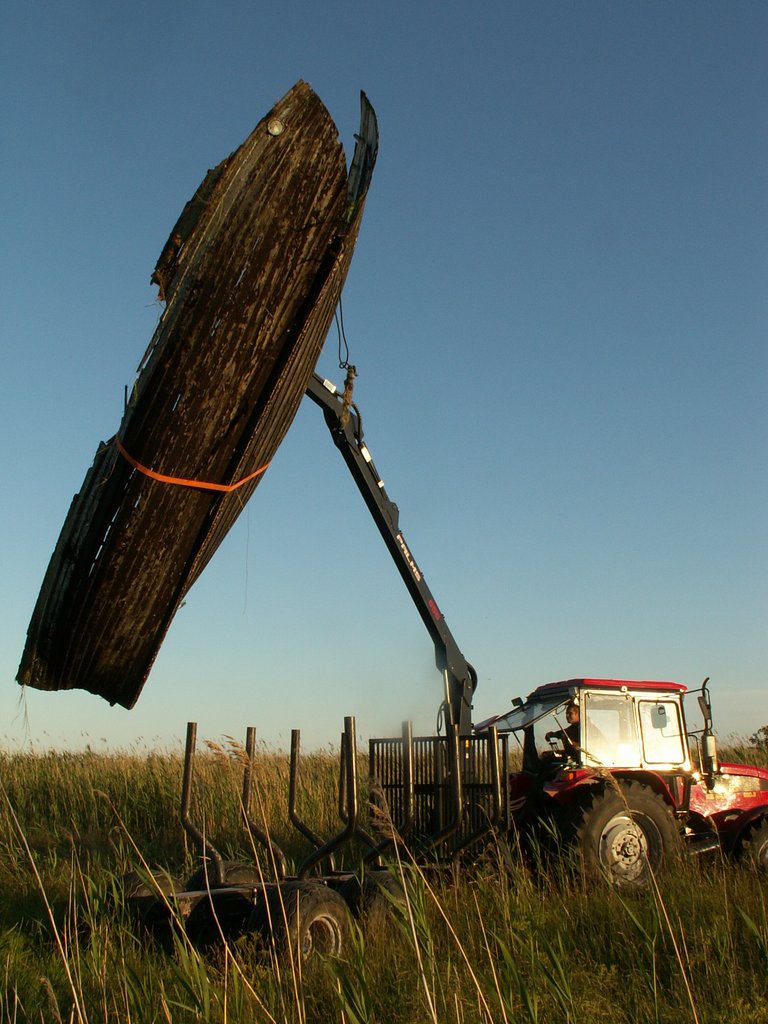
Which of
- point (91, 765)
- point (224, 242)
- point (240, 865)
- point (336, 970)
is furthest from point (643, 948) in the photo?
point (91, 765)

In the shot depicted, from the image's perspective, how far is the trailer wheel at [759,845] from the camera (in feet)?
27.3

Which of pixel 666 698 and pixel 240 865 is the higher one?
pixel 666 698

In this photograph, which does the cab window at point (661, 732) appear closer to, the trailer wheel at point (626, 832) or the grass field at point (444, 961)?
the trailer wheel at point (626, 832)

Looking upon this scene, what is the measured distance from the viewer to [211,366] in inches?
200

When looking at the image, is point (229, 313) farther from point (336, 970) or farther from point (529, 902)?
point (529, 902)

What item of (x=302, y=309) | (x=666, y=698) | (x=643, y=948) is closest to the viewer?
(x=643, y=948)

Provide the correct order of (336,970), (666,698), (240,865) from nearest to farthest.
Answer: (336,970) → (240,865) → (666,698)

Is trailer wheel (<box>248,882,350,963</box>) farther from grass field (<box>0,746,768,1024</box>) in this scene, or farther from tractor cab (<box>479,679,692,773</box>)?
tractor cab (<box>479,679,692,773</box>)

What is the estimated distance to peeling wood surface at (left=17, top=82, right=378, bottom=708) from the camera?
4.98m

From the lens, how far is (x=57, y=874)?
898cm

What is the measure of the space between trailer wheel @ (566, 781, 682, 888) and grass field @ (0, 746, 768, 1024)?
43 centimetres

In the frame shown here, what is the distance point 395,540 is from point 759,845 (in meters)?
4.24

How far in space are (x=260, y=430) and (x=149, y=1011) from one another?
9.57 feet

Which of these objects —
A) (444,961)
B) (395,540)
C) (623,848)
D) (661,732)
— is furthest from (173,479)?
(661,732)
